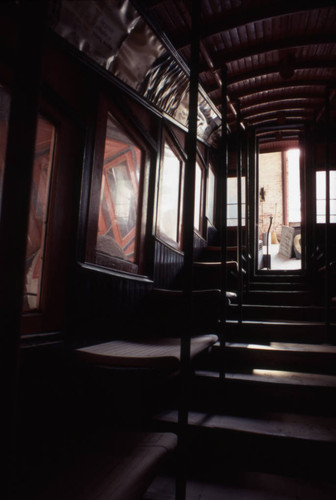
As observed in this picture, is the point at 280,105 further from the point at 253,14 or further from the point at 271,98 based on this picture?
the point at 253,14

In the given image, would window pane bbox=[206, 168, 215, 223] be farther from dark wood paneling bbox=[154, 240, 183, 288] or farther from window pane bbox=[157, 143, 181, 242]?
dark wood paneling bbox=[154, 240, 183, 288]

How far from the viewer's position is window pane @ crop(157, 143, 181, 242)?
380 centimetres

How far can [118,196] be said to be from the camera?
2818mm

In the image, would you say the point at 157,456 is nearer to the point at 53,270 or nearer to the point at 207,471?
the point at 207,471

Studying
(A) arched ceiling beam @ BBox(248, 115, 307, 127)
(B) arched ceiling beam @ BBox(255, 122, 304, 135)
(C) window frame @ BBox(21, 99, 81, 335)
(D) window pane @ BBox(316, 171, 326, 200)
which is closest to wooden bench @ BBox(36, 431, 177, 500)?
(C) window frame @ BBox(21, 99, 81, 335)

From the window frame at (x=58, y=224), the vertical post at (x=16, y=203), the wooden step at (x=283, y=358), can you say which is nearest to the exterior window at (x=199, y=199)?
the wooden step at (x=283, y=358)

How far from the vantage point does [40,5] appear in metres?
0.58

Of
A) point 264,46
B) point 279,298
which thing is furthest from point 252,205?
point 264,46

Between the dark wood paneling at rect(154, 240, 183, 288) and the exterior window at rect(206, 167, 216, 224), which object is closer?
the dark wood paneling at rect(154, 240, 183, 288)

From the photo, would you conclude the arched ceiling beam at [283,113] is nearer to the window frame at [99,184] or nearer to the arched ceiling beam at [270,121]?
the arched ceiling beam at [270,121]

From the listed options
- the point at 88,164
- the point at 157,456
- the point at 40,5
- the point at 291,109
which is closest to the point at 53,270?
the point at 88,164

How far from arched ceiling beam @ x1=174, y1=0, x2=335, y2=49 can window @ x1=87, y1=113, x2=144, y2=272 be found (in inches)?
38.7

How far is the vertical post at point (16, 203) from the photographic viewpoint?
21.0 inches

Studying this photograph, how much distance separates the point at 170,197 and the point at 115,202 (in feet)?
4.48
